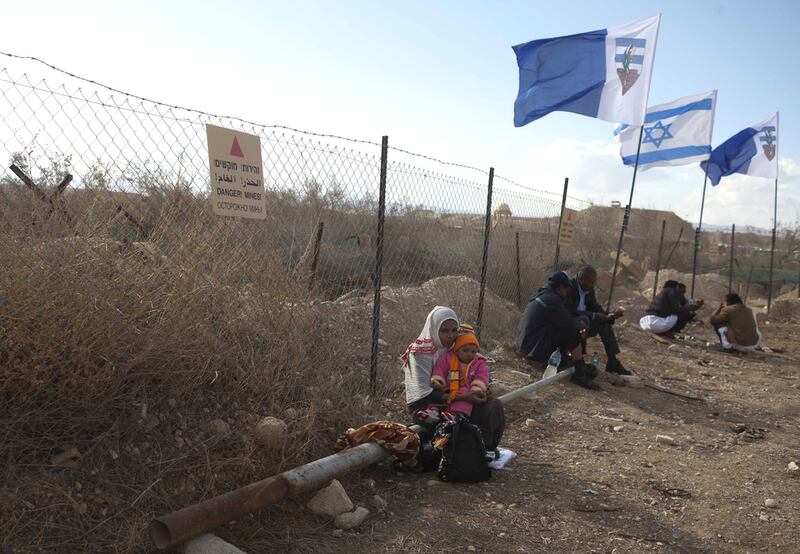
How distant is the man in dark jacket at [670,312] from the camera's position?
1041 centimetres

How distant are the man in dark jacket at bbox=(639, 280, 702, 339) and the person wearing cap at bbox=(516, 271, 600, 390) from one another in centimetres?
394

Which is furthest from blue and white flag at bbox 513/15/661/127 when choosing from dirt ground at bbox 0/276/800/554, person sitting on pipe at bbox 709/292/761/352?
dirt ground at bbox 0/276/800/554

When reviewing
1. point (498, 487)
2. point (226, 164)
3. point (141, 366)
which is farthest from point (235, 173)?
point (498, 487)

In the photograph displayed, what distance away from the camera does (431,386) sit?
4.41 meters

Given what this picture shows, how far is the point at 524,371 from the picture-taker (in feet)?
23.7

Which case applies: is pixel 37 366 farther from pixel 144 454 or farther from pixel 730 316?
pixel 730 316

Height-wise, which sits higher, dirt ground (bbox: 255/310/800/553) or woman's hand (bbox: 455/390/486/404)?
woman's hand (bbox: 455/390/486/404)

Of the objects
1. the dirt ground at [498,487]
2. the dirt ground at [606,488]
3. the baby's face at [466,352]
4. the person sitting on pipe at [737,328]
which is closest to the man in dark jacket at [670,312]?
the person sitting on pipe at [737,328]

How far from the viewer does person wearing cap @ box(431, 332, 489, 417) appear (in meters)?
4.38

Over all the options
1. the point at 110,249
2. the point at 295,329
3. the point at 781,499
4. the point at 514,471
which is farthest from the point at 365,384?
the point at 781,499

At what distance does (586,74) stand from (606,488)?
6.43 meters

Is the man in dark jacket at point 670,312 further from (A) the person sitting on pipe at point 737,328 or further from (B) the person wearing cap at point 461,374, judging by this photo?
(B) the person wearing cap at point 461,374

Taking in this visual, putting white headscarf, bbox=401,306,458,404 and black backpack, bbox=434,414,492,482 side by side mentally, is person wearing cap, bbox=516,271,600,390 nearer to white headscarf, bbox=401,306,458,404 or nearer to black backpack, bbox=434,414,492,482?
white headscarf, bbox=401,306,458,404

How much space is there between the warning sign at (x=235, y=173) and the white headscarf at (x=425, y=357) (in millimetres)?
1343
